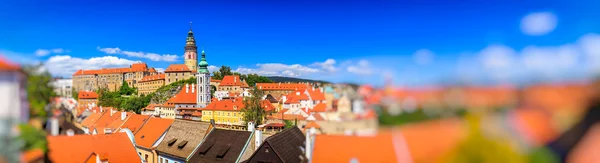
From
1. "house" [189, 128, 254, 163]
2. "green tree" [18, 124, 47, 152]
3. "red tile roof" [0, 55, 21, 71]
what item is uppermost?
"red tile roof" [0, 55, 21, 71]

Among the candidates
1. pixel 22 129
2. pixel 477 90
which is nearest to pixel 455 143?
pixel 477 90

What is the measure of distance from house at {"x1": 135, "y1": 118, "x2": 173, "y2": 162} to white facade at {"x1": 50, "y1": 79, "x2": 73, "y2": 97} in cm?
680

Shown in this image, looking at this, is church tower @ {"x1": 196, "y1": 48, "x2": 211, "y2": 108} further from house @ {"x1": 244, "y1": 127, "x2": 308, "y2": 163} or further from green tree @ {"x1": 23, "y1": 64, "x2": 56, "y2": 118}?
green tree @ {"x1": 23, "y1": 64, "x2": 56, "y2": 118}

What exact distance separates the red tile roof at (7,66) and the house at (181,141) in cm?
811

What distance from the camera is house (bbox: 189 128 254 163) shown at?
10047 millimetres

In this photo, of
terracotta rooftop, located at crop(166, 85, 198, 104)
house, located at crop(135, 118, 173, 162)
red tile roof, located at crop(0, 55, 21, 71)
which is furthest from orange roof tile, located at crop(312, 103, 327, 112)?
terracotta rooftop, located at crop(166, 85, 198, 104)

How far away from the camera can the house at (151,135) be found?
32.0 ft

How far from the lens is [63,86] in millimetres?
2941

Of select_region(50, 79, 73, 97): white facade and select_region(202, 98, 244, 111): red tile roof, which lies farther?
select_region(202, 98, 244, 111): red tile roof

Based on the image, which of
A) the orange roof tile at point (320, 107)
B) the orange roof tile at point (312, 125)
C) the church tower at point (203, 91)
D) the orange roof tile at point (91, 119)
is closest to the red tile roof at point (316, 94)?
the orange roof tile at point (320, 107)

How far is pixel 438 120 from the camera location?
3.11m

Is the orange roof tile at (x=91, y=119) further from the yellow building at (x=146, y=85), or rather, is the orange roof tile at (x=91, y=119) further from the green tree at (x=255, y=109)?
the green tree at (x=255, y=109)

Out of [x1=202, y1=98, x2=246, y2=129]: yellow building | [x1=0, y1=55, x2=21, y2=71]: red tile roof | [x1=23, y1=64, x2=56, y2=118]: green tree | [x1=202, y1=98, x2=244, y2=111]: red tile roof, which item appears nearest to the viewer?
[x1=0, y1=55, x2=21, y2=71]: red tile roof

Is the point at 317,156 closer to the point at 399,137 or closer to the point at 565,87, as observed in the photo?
the point at 399,137
